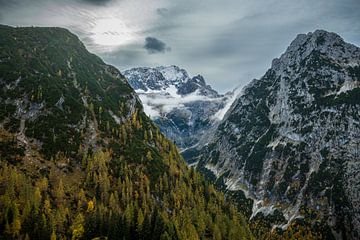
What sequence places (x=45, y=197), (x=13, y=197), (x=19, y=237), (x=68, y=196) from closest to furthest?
(x=19, y=237)
(x=13, y=197)
(x=45, y=197)
(x=68, y=196)

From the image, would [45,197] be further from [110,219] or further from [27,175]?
[110,219]

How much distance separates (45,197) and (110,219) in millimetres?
51437

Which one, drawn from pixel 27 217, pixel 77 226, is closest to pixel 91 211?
pixel 77 226

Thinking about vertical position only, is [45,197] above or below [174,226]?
above

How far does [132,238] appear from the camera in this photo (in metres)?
154

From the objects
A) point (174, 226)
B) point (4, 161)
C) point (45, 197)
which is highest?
point (4, 161)

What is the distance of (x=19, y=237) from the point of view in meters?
140

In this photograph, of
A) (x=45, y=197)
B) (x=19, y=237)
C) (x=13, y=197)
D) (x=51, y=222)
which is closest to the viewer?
(x=19, y=237)

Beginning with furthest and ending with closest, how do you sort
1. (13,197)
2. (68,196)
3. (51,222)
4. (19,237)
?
(68,196), (13,197), (51,222), (19,237)

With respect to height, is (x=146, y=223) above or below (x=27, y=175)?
below

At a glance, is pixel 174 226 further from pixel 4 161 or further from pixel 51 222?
pixel 4 161

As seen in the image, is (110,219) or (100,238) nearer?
(100,238)

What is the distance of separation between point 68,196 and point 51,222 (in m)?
48.4

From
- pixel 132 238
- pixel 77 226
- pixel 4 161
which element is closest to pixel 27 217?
pixel 77 226
